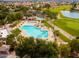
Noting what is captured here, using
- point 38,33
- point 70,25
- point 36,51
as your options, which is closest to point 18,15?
point 38,33

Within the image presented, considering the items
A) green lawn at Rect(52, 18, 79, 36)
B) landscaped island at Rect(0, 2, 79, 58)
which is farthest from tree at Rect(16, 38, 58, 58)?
green lawn at Rect(52, 18, 79, 36)

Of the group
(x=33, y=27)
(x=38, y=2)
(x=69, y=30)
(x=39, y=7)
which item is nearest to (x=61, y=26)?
(x=69, y=30)

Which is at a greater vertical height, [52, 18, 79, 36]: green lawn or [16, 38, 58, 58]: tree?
[16, 38, 58, 58]: tree

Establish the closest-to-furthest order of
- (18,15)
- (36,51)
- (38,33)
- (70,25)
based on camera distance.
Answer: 1. (36,51)
2. (38,33)
3. (70,25)
4. (18,15)

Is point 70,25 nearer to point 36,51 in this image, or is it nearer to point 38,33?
point 38,33

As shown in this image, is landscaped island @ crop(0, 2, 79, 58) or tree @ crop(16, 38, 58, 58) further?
landscaped island @ crop(0, 2, 79, 58)

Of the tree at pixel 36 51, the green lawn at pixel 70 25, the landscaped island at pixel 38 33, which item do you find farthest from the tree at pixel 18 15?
the tree at pixel 36 51

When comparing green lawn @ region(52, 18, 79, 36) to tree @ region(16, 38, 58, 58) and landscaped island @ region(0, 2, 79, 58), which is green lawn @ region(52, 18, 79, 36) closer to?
landscaped island @ region(0, 2, 79, 58)

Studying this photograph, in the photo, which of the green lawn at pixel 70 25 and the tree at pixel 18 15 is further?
the tree at pixel 18 15

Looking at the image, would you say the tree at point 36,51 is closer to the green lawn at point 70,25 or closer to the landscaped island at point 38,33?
the landscaped island at point 38,33

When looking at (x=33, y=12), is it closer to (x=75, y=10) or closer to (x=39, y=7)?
(x=39, y=7)
